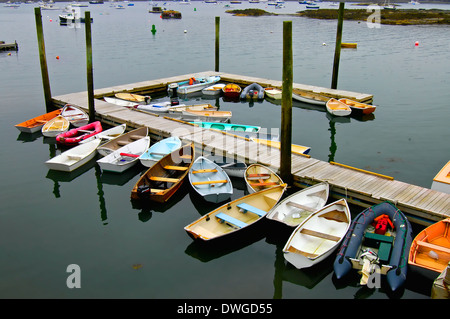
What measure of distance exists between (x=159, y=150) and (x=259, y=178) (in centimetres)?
466

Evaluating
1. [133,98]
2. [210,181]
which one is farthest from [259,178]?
[133,98]

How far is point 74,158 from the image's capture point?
15445 millimetres

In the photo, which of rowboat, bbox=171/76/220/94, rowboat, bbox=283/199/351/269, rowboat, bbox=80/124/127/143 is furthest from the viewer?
rowboat, bbox=171/76/220/94

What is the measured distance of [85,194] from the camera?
13.4m

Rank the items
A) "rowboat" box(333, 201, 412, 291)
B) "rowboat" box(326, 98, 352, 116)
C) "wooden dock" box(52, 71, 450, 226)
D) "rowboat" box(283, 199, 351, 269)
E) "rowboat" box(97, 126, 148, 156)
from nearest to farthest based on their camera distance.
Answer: "rowboat" box(333, 201, 412, 291) < "rowboat" box(283, 199, 351, 269) < "wooden dock" box(52, 71, 450, 226) < "rowboat" box(97, 126, 148, 156) < "rowboat" box(326, 98, 352, 116)

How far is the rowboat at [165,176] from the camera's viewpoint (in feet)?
39.9

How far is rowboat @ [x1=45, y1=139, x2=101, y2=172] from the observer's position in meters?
14.7

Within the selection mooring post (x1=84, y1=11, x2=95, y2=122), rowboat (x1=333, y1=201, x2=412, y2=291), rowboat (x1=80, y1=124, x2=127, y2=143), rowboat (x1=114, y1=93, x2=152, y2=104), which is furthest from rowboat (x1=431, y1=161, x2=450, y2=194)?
rowboat (x1=114, y1=93, x2=152, y2=104)

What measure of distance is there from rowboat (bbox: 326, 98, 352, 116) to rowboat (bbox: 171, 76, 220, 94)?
9489 mm

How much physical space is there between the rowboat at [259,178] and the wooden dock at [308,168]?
457 mm

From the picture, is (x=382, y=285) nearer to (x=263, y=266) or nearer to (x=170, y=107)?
(x=263, y=266)

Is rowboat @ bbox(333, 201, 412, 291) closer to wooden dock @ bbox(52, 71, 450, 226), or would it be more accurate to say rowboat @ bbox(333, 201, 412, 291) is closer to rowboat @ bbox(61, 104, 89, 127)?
wooden dock @ bbox(52, 71, 450, 226)

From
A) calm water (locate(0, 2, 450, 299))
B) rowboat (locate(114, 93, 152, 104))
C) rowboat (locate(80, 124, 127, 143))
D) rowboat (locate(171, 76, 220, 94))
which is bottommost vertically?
calm water (locate(0, 2, 450, 299))
